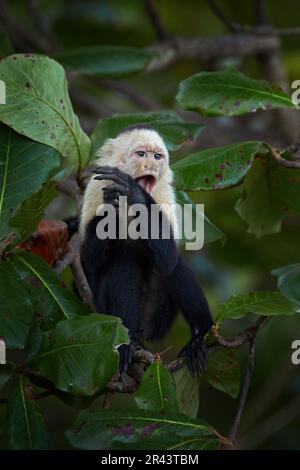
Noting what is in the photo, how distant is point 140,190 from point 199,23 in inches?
173

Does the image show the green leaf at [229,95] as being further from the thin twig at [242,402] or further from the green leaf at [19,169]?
the thin twig at [242,402]

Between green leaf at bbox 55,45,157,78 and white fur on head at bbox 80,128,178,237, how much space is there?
0.85 m

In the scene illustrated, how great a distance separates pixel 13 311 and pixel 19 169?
0.56 metres

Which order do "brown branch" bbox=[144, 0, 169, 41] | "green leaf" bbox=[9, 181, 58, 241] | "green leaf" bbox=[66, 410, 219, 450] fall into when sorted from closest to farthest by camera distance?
"green leaf" bbox=[66, 410, 219, 450]
"green leaf" bbox=[9, 181, 58, 241]
"brown branch" bbox=[144, 0, 169, 41]

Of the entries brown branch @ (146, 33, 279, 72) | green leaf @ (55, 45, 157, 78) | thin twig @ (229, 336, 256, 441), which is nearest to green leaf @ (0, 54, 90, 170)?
thin twig @ (229, 336, 256, 441)

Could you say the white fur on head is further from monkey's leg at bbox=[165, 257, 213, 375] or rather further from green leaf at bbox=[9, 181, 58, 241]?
green leaf at bbox=[9, 181, 58, 241]

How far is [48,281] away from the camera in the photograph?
3.11 m

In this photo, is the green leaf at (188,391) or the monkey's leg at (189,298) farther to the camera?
the monkey's leg at (189,298)

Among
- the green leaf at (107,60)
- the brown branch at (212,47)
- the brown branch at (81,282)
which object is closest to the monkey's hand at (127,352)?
the brown branch at (81,282)

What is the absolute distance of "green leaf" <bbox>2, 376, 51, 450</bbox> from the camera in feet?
8.87

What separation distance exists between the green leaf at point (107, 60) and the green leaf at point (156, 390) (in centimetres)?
217

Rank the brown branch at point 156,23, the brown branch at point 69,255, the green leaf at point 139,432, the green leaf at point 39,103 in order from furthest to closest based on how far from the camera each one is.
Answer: the brown branch at point 156,23, the brown branch at point 69,255, the green leaf at point 39,103, the green leaf at point 139,432

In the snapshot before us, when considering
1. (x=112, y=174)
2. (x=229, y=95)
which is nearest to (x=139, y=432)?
(x=112, y=174)

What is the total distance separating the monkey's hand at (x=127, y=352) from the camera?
332 cm
